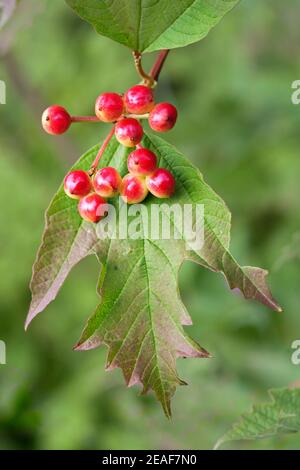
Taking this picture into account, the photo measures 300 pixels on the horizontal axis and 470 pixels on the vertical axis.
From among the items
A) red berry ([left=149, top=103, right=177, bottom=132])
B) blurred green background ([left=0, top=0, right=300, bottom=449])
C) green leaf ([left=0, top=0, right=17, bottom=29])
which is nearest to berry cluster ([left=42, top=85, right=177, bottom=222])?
red berry ([left=149, top=103, right=177, bottom=132])

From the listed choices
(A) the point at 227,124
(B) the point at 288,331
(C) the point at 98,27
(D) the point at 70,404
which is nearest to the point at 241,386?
(B) the point at 288,331

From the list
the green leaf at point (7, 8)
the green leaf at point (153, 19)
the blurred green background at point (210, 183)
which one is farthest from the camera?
the blurred green background at point (210, 183)

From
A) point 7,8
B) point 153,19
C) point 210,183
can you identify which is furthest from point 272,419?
point 210,183

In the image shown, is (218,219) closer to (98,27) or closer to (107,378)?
(98,27)

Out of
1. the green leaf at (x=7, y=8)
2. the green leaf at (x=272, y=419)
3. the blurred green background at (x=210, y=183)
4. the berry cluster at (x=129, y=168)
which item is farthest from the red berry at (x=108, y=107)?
the blurred green background at (x=210, y=183)

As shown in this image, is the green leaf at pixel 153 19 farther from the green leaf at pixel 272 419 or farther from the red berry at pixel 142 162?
the green leaf at pixel 272 419
